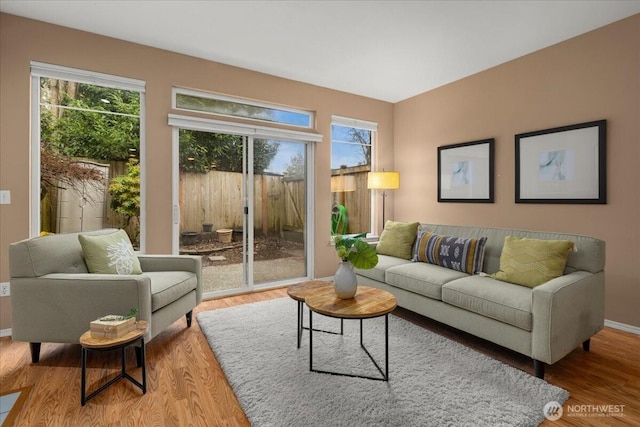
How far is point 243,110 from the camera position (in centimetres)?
390

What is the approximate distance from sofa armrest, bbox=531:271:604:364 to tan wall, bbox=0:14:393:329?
9.17ft

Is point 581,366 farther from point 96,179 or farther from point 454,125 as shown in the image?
point 96,179

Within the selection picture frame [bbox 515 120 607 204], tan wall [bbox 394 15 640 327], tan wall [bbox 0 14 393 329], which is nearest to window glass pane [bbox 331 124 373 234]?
tan wall [bbox 0 14 393 329]

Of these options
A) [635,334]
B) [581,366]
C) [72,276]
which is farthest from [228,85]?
[635,334]

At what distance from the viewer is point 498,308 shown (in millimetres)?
2215

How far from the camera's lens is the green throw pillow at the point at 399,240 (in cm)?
351

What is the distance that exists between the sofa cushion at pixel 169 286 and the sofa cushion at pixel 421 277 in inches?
71.6

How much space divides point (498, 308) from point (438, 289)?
0.50 m

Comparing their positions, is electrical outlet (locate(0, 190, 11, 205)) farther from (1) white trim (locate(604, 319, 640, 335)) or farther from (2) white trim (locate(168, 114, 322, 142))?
(1) white trim (locate(604, 319, 640, 335))

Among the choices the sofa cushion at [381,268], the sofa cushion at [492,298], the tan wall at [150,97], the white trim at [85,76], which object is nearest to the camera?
the sofa cushion at [492,298]

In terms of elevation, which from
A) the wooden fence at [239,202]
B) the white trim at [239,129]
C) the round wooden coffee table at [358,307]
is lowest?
the round wooden coffee table at [358,307]

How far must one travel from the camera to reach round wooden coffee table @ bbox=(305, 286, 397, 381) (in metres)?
1.92

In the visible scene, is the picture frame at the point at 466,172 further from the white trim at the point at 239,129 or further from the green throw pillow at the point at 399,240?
the white trim at the point at 239,129

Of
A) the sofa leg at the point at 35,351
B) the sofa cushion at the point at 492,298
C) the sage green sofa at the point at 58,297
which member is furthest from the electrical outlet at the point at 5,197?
the sofa cushion at the point at 492,298
